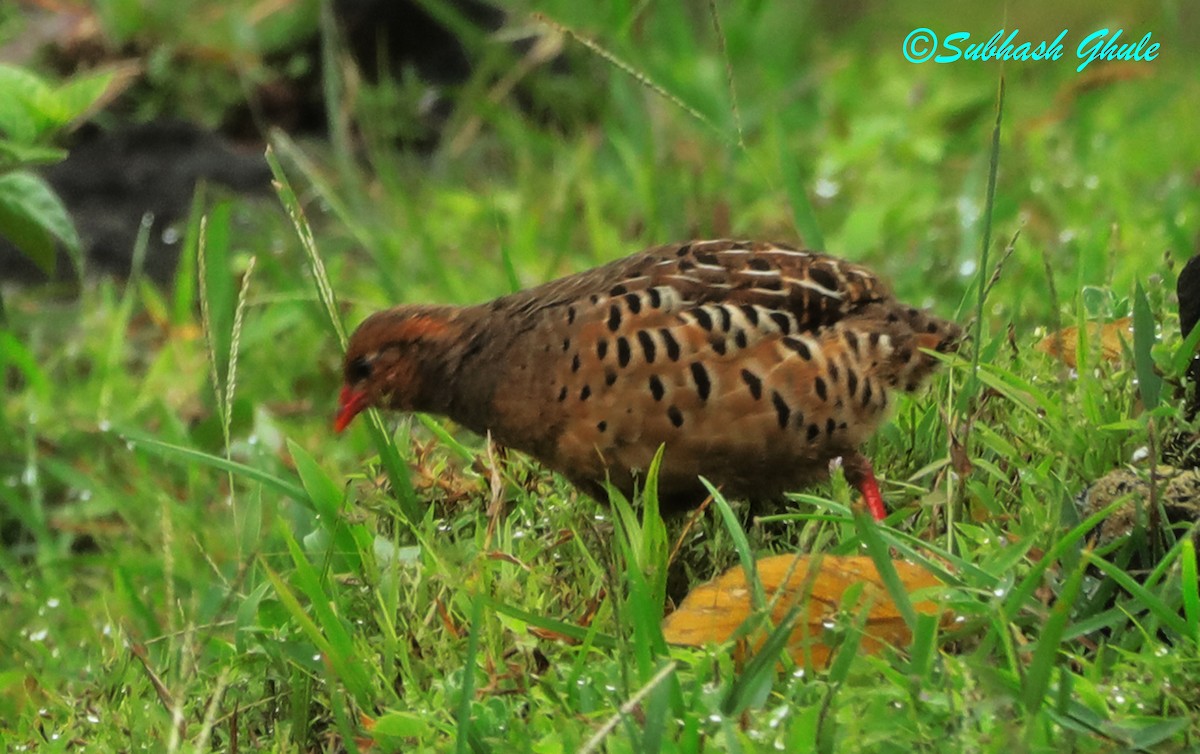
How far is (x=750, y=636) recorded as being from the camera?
2.51m

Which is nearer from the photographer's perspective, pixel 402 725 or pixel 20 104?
pixel 402 725

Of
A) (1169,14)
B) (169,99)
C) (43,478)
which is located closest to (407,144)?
(169,99)

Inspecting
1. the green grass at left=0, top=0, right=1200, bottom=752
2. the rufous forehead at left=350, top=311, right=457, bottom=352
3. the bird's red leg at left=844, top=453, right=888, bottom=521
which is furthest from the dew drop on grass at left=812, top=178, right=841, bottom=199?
the bird's red leg at left=844, top=453, right=888, bottom=521

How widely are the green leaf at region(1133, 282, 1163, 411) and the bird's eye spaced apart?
1.52m

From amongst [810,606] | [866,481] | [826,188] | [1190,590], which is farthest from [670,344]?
[826,188]

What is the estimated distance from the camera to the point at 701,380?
2854 mm

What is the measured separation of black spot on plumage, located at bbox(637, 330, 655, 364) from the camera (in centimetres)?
288

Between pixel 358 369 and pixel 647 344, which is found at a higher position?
pixel 647 344

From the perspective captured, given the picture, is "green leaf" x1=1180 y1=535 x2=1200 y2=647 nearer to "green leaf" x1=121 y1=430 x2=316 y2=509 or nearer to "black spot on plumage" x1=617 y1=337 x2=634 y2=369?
"black spot on plumage" x1=617 y1=337 x2=634 y2=369

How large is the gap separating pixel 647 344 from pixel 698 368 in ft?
0.34

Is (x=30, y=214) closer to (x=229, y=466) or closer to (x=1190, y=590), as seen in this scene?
(x=229, y=466)

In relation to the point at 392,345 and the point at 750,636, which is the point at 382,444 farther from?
the point at 750,636

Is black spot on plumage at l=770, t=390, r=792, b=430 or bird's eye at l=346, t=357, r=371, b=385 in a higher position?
black spot on plumage at l=770, t=390, r=792, b=430

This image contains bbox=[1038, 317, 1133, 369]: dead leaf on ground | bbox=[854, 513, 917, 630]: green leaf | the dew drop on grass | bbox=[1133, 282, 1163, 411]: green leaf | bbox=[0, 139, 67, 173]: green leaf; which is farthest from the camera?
the dew drop on grass
